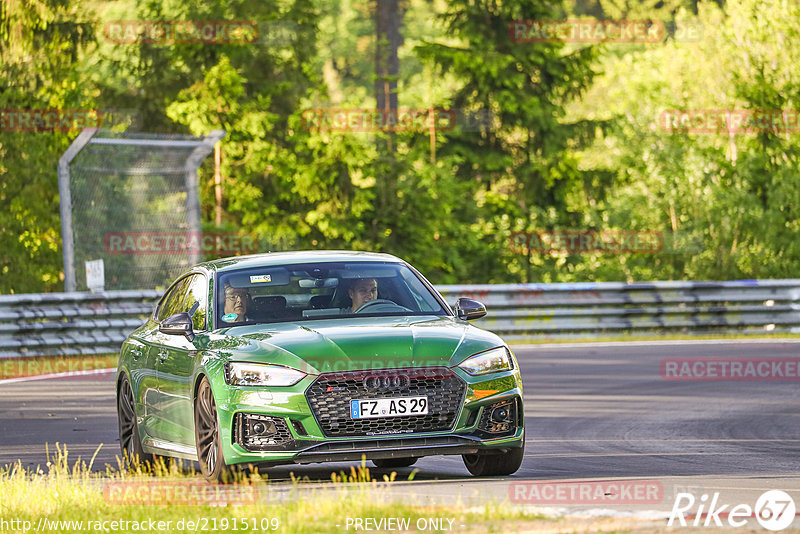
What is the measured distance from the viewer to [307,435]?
30.0 ft

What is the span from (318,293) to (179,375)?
43.2 inches

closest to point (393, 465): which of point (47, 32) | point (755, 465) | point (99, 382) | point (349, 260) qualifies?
point (349, 260)

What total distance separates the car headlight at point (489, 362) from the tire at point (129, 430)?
2757 mm

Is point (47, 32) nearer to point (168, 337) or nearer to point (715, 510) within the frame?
Answer: point (168, 337)

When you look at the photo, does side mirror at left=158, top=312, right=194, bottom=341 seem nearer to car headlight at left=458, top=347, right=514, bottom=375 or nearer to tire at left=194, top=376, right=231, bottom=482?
tire at left=194, top=376, right=231, bottom=482

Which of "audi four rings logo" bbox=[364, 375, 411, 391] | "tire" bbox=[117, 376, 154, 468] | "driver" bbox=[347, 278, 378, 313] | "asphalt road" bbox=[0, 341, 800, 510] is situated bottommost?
"asphalt road" bbox=[0, 341, 800, 510]

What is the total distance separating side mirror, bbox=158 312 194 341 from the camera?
398 inches

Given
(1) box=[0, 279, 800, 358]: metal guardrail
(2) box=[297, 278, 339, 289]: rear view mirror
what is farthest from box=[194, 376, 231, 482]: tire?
(1) box=[0, 279, 800, 358]: metal guardrail

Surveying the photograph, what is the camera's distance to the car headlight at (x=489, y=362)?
9.38m

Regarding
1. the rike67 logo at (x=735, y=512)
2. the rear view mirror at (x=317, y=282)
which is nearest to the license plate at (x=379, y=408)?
the rear view mirror at (x=317, y=282)

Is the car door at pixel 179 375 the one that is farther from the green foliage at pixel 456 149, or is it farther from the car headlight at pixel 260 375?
the green foliage at pixel 456 149

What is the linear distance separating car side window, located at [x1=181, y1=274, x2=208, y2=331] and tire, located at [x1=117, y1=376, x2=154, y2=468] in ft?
2.70

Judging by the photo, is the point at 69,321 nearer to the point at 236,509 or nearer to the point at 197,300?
the point at 197,300

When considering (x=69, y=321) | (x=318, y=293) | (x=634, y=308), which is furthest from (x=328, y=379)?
(x=634, y=308)
